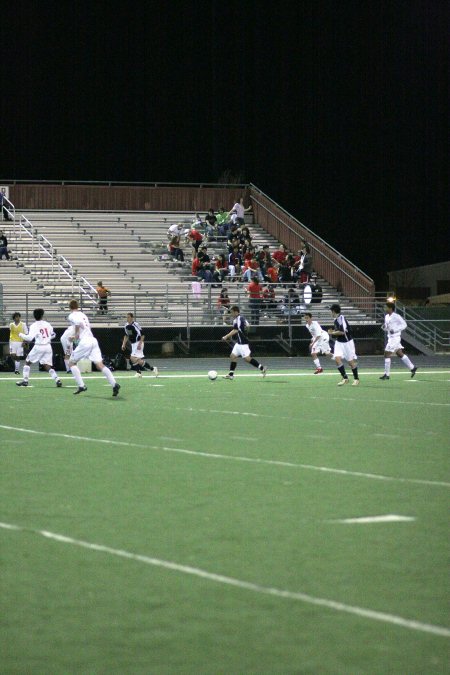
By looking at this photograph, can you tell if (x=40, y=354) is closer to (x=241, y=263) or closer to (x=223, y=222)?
A: (x=241, y=263)

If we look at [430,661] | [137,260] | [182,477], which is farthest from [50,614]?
[137,260]

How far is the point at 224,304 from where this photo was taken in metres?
43.2

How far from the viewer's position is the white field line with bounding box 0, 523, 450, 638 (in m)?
Result: 5.93

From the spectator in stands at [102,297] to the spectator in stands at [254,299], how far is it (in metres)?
5.15

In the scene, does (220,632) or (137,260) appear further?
(137,260)

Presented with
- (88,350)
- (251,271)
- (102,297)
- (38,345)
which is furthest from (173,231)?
(88,350)


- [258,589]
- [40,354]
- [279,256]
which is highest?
[279,256]

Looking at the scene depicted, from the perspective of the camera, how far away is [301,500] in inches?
393

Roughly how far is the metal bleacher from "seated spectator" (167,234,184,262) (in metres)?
0.28

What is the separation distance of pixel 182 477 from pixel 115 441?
12.0 ft

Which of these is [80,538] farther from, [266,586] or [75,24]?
[75,24]

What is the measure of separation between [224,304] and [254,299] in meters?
1.31

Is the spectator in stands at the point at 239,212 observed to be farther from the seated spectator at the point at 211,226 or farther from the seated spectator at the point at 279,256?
the seated spectator at the point at 279,256

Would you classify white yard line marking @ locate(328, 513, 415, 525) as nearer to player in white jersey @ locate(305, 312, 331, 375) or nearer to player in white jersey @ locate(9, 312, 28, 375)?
player in white jersey @ locate(305, 312, 331, 375)
